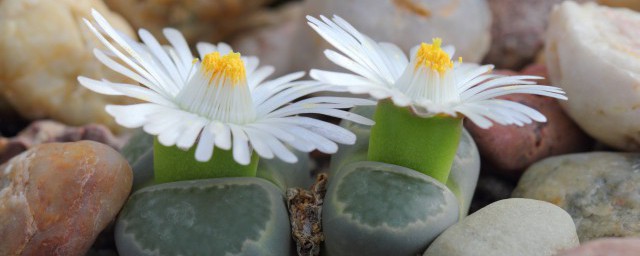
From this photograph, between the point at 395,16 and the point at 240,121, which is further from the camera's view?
the point at 395,16

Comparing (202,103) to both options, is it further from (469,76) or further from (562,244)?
(562,244)

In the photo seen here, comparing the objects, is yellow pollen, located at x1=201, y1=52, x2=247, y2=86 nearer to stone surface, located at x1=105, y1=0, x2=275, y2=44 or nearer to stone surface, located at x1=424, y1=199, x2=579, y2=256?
stone surface, located at x1=424, y1=199, x2=579, y2=256

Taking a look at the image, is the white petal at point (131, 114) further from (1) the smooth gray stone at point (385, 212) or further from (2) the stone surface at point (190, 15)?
(2) the stone surface at point (190, 15)

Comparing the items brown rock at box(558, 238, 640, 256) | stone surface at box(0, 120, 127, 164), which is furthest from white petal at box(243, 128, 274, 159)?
stone surface at box(0, 120, 127, 164)

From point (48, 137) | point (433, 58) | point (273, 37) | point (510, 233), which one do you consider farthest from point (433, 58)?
point (273, 37)

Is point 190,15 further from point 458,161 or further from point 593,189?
point 593,189

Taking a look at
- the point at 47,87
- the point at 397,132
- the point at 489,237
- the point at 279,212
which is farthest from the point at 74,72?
the point at 489,237

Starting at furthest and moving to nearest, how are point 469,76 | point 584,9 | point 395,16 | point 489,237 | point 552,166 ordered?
point 395,16 → point 584,9 → point 552,166 → point 469,76 → point 489,237
